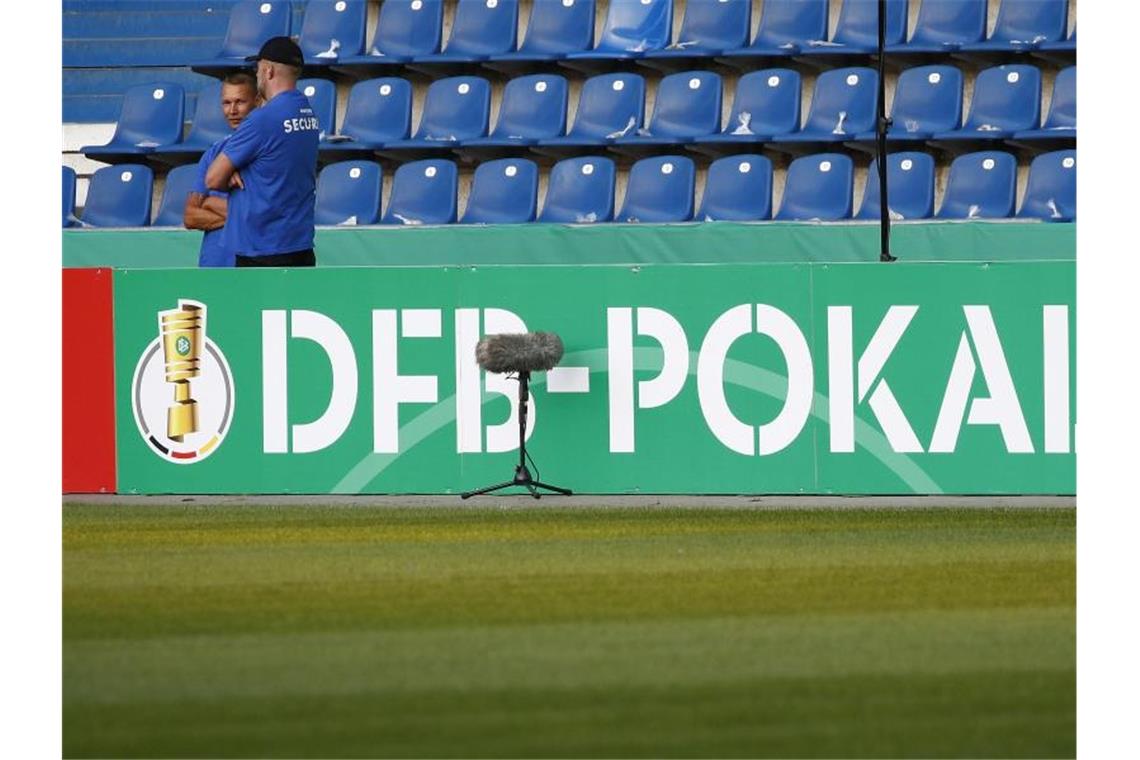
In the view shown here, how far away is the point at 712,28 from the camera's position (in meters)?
15.5

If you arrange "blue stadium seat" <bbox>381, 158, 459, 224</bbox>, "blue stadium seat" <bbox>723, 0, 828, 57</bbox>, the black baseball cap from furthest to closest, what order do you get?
"blue stadium seat" <bbox>723, 0, 828, 57</bbox> → "blue stadium seat" <bbox>381, 158, 459, 224</bbox> → the black baseball cap

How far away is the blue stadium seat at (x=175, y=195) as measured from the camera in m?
14.6

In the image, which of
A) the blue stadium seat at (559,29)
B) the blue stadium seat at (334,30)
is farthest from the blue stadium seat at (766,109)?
the blue stadium seat at (334,30)

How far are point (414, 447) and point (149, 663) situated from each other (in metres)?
4.30

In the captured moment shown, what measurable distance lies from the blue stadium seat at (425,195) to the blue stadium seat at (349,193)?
0.15 meters

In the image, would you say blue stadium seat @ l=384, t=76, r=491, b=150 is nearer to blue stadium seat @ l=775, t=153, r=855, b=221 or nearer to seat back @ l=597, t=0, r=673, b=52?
seat back @ l=597, t=0, r=673, b=52

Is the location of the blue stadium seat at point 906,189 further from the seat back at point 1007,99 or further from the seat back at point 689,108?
the seat back at point 689,108

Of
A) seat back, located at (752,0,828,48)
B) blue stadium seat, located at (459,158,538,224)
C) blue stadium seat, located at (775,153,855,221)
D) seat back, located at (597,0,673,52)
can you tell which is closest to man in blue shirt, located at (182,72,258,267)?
blue stadium seat, located at (459,158,538,224)

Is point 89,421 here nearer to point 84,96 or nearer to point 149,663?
point 149,663

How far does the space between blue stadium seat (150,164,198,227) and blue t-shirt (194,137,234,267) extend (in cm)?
354

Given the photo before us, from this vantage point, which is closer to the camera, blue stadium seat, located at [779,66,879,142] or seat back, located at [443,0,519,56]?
blue stadium seat, located at [779,66,879,142]

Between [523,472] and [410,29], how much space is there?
23.5 feet

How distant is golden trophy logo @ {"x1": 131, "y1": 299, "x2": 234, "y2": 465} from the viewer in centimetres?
1000

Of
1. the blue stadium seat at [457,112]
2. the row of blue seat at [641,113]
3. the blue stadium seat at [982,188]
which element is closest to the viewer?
the blue stadium seat at [982,188]
